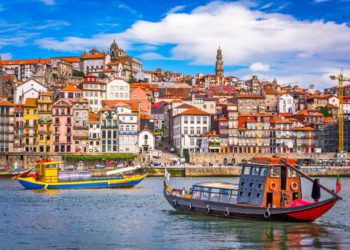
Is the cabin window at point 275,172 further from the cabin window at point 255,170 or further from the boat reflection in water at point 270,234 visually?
the boat reflection in water at point 270,234

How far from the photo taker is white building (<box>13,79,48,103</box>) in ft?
388

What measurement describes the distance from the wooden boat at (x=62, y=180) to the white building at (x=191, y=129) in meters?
42.8

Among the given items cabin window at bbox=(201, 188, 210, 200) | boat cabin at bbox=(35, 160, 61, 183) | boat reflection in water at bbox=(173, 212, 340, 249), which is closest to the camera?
boat reflection in water at bbox=(173, 212, 340, 249)

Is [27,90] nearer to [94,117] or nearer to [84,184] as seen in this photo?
[94,117]

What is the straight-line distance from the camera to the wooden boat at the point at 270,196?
34.9m

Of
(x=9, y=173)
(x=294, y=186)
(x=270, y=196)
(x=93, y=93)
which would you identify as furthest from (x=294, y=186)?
(x=93, y=93)

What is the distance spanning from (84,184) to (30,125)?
1640 inches

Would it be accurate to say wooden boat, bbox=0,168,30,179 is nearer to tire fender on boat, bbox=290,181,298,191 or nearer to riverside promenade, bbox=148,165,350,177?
riverside promenade, bbox=148,165,350,177

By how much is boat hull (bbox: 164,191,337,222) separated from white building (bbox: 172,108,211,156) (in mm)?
69850

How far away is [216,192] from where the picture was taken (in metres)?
39.3

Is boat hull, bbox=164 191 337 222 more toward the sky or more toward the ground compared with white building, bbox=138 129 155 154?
more toward the ground

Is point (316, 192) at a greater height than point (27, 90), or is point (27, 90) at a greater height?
point (27, 90)

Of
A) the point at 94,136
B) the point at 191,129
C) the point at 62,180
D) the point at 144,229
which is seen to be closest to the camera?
the point at 144,229

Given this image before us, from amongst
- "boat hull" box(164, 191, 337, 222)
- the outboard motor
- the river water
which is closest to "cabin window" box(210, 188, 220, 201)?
"boat hull" box(164, 191, 337, 222)
